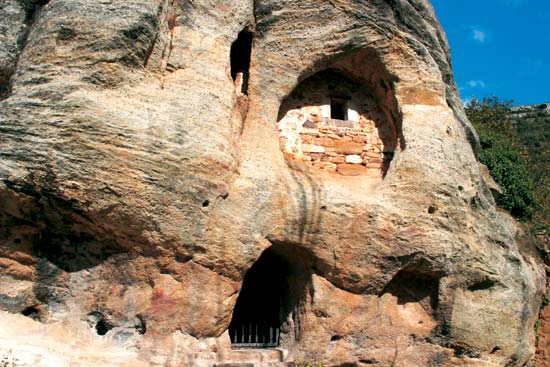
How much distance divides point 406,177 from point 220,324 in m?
2.80

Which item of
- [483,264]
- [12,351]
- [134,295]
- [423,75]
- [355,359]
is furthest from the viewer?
[423,75]

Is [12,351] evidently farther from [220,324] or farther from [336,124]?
[336,124]

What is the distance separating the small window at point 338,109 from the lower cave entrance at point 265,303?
2.16 meters

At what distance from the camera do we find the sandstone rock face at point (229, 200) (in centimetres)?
543

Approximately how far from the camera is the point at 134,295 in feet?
18.8

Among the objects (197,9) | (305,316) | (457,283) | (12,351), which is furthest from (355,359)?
(197,9)

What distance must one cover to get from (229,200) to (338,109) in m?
2.75

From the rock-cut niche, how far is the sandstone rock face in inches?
2.4

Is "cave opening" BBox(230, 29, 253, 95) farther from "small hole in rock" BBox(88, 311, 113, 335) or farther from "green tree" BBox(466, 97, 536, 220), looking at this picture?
"green tree" BBox(466, 97, 536, 220)

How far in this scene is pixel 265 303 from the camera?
7.74 metres

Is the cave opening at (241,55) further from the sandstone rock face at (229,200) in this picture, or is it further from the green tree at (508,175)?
the green tree at (508,175)

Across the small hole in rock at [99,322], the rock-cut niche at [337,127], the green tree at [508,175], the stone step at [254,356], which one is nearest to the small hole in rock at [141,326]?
the small hole in rock at [99,322]

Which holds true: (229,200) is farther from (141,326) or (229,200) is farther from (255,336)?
(255,336)

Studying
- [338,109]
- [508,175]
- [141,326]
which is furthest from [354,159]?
[508,175]
